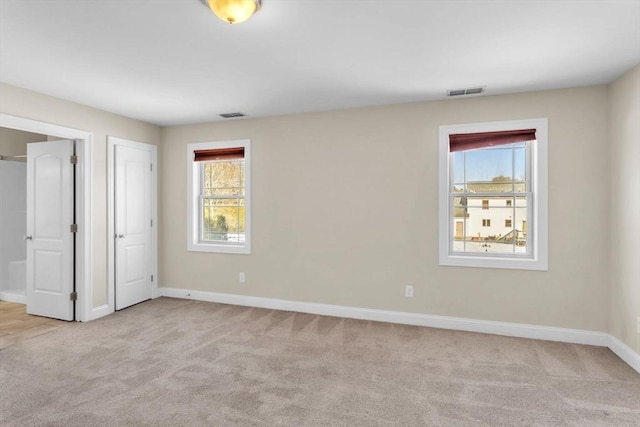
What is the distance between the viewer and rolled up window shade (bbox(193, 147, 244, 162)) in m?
4.93

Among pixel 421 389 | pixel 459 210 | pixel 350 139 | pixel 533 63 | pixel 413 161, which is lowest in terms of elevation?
pixel 421 389

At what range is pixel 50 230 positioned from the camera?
4332 millimetres

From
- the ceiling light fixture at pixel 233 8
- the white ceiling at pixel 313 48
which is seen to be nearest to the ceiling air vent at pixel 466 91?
the white ceiling at pixel 313 48

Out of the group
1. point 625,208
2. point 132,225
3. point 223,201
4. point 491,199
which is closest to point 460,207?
point 491,199

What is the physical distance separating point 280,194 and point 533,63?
3036 mm

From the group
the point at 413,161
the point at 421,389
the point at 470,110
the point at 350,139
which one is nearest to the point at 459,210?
the point at 413,161

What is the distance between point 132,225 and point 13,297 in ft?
7.03

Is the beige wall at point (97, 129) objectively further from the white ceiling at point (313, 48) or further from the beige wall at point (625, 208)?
the beige wall at point (625, 208)

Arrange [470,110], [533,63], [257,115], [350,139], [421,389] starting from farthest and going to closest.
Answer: [257,115], [350,139], [470,110], [533,63], [421,389]

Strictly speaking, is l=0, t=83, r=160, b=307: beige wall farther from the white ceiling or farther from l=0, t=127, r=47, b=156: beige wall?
l=0, t=127, r=47, b=156: beige wall

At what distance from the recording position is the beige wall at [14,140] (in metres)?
5.23

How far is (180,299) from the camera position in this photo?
5.18 metres

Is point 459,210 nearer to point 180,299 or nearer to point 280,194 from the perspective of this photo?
point 280,194

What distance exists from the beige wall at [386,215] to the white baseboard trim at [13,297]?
187 centimetres
